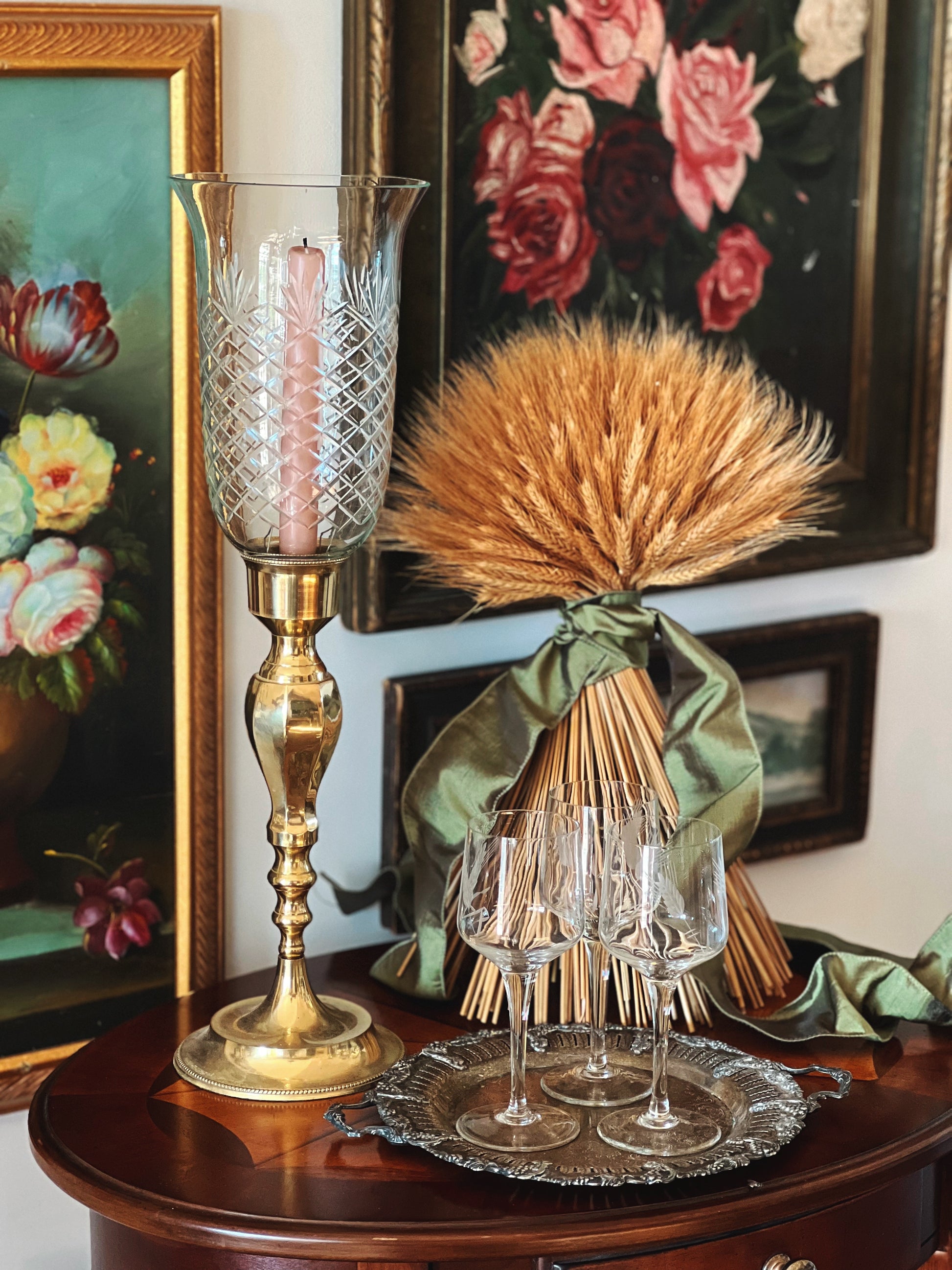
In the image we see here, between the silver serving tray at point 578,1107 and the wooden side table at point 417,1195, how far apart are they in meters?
0.01

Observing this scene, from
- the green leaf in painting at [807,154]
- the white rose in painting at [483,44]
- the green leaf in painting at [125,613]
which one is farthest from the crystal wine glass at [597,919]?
the green leaf in painting at [807,154]

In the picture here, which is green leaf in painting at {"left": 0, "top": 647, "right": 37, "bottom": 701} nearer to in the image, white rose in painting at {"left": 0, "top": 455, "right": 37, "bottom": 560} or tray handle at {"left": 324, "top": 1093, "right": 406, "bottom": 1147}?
white rose in painting at {"left": 0, "top": 455, "right": 37, "bottom": 560}

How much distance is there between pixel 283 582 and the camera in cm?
95

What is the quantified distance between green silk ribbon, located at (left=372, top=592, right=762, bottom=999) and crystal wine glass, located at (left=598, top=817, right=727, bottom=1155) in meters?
0.19

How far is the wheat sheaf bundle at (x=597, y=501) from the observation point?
1051mm

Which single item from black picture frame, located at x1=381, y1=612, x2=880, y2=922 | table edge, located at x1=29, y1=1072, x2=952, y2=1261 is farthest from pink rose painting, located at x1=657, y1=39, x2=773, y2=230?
table edge, located at x1=29, y1=1072, x2=952, y2=1261

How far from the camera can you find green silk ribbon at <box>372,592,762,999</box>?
3.54ft

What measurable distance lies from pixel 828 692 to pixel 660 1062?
2.53 ft

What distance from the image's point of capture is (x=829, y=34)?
142 centimetres

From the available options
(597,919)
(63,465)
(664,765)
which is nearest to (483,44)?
(63,465)

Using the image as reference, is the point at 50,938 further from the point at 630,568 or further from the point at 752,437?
the point at 752,437

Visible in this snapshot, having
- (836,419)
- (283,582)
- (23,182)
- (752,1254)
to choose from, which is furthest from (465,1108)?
(836,419)

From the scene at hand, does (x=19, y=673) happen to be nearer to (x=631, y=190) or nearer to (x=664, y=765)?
(x=664, y=765)

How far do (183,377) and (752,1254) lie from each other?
0.70 metres
